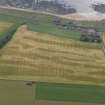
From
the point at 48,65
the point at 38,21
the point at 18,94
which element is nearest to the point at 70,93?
the point at 18,94

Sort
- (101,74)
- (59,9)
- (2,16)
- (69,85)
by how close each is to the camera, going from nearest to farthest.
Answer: (69,85), (101,74), (2,16), (59,9)

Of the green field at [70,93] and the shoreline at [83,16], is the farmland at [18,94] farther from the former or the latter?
the shoreline at [83,16]

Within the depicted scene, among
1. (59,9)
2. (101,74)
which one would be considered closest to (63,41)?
(101,74)

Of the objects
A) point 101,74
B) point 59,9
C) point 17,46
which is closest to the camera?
point 101,74

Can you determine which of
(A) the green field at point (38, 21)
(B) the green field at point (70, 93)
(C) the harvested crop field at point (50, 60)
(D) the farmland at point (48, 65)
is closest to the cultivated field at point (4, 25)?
(D) the farmland at point (48, 65)

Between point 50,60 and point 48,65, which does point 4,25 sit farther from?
point 48,65

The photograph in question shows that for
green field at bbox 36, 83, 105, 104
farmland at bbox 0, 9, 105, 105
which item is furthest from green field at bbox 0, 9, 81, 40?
green field at bbox 36, 83, 105, 104

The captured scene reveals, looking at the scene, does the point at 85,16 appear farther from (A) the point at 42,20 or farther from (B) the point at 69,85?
(B) the point at 69,85
